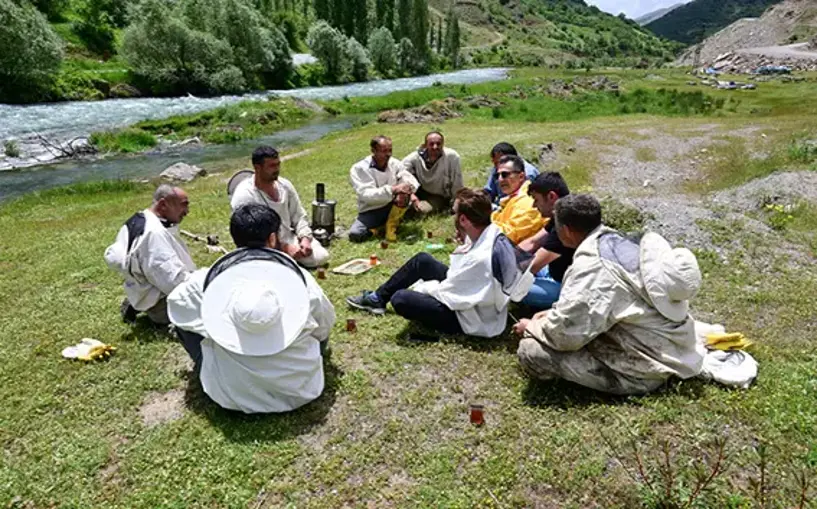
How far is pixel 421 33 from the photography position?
109 meters

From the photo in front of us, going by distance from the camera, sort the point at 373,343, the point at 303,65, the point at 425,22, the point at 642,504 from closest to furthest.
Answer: the point at 642,504
the point at 373,343
the point at 303,65
the point at 425,22

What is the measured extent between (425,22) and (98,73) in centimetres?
7843

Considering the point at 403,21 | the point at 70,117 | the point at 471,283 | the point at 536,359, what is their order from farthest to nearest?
1. the point at 403,21
2. the point at 70,117
3. the point at 471,283
4. the point at 536,359

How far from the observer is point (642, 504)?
12.3ft

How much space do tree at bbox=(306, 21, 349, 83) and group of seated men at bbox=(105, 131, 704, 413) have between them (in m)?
70.0

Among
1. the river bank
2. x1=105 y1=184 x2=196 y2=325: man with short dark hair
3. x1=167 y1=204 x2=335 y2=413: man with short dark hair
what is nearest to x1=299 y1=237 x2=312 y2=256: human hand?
x1=105 y1=184 x2=196 y2=325: man with short dark hair

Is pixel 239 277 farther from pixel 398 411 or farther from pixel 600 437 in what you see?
pixel 600 437

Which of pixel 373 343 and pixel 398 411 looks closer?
pixel 398 411

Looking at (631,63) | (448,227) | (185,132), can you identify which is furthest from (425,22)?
(448,227)

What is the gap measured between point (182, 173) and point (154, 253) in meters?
17.3

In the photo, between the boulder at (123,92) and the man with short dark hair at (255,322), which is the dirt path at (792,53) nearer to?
the boulder at (123,92)

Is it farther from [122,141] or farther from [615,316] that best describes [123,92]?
[615,316]

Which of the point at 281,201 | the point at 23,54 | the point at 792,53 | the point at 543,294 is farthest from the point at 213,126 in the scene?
the point at 792,53

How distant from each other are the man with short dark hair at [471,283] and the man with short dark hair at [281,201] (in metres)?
2.98
